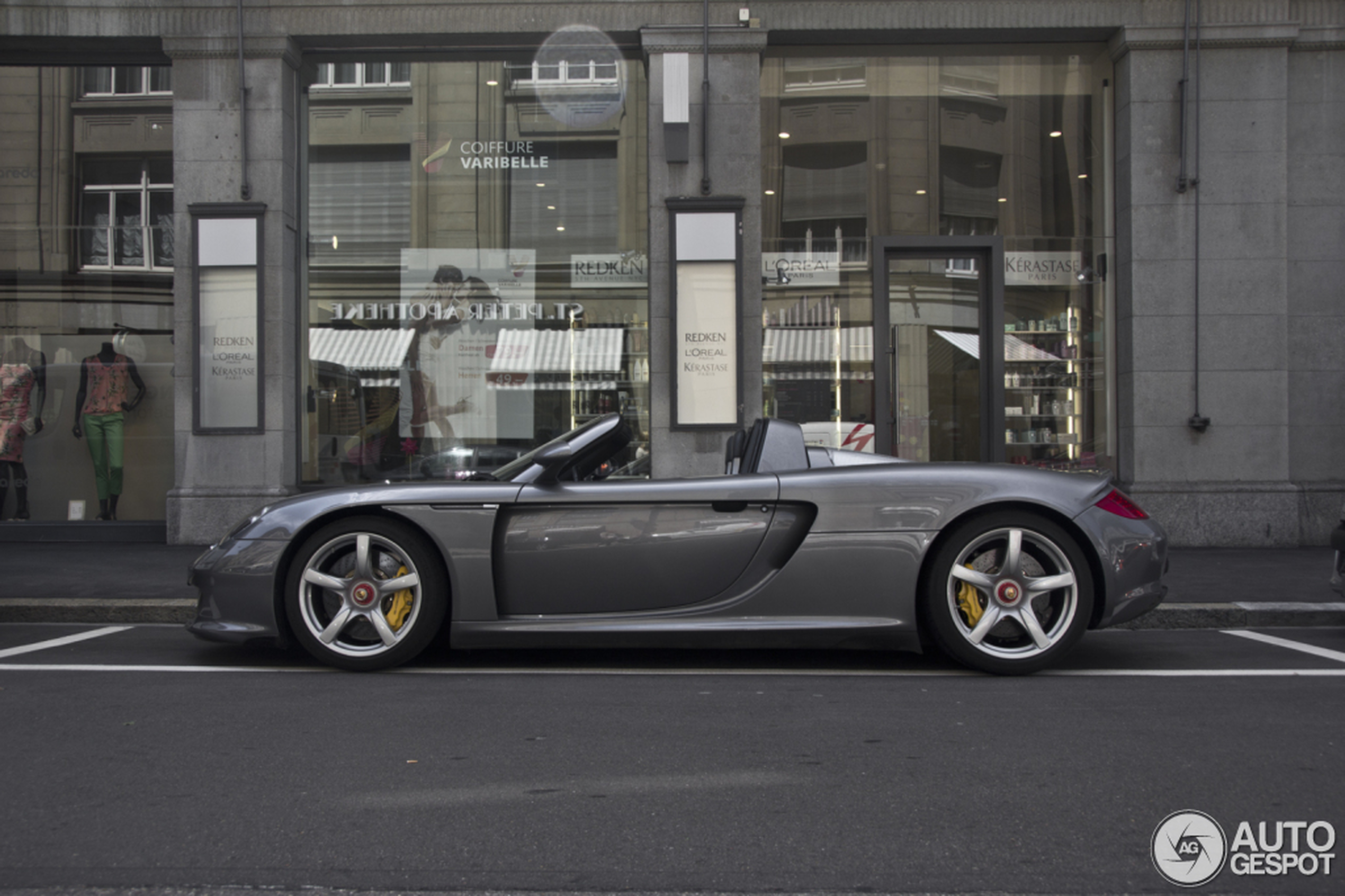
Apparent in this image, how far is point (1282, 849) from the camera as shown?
250 centimetres

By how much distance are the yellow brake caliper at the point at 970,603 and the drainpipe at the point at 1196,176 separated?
5.88 metres

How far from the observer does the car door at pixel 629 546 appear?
4305 mm

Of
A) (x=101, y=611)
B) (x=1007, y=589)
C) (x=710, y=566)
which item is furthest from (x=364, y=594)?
(x=101, y=611)

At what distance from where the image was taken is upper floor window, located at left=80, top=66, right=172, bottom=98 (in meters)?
10.1

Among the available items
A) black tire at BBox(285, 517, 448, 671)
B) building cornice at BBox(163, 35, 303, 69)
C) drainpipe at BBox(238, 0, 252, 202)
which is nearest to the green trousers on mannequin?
drainpipe at BBox(238, 0, 252, 202)

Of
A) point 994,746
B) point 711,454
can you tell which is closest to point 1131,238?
point 711,454

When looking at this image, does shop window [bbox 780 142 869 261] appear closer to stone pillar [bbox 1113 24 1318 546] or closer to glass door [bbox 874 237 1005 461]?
glass door [bbox 874 237 1005 461]

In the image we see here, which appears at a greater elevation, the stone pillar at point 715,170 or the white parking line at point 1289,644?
the stone pillar at point 715,170

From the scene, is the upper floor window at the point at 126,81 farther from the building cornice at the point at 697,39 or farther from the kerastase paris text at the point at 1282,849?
the kerastase paris text at the point at 1282,849

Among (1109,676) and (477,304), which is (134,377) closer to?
(477,304)

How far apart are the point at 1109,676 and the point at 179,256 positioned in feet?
28.1

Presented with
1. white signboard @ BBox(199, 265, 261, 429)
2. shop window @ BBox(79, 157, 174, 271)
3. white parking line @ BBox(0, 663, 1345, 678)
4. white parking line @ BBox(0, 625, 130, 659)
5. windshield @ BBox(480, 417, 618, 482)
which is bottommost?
white parking line @ BBox(0, 625, 130, 659)

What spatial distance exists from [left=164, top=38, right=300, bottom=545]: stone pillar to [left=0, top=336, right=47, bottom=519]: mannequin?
2016 millimetres

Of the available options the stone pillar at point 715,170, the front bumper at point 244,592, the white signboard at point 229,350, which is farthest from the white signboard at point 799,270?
the front bumper at point 244,592
